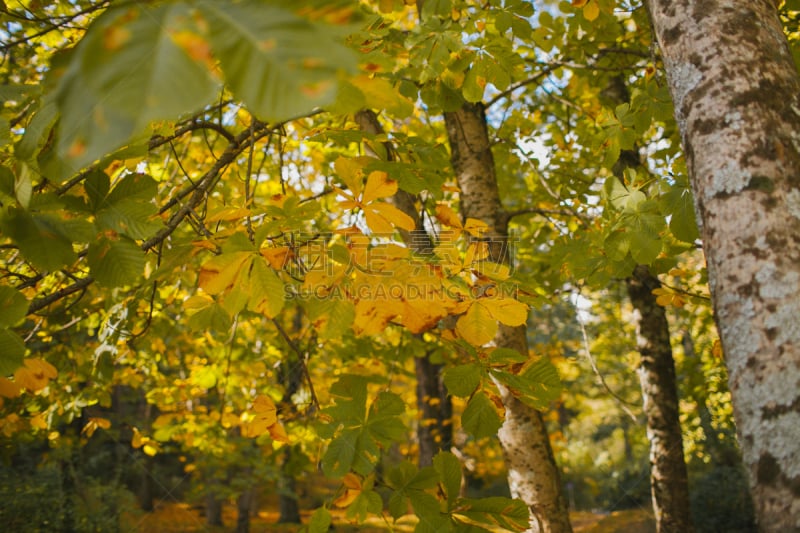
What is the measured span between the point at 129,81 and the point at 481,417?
4.03 feet

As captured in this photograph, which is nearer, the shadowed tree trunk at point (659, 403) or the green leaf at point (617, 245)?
the green leaf at point (617, 245)

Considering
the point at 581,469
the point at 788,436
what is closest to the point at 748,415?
the point at 788,436

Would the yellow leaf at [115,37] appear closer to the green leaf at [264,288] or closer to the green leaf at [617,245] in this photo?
the green leaf at [264,288]

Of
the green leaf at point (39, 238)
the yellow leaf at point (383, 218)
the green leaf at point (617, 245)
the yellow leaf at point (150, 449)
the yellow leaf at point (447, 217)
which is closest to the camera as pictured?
the green leaf at point (39, 238)

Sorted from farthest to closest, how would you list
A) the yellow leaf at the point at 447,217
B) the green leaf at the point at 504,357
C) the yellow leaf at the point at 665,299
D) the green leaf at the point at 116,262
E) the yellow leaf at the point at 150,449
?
1. the yellow leaf at the point at 150,449
2. the yellow leaf at the point at 665,299
3. the yellow leaf at the point at 447,217
4. the green leaf at the point at 504,357
5. the green leaf at the point at 116,262

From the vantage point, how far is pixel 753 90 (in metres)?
0.87

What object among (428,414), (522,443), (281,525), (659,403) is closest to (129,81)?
(522,443)

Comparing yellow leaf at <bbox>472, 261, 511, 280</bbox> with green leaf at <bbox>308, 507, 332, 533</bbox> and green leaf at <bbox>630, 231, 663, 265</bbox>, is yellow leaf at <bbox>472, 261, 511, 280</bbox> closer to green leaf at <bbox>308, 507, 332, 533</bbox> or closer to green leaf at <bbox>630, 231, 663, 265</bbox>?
green leaf at <bbox>630, 231, 663, 265</bbox>

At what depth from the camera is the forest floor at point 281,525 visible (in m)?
8.10

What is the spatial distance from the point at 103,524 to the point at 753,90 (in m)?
10.9

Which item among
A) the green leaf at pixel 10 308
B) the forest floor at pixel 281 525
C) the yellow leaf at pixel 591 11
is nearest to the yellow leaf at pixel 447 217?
the green leaf at pixel 10 308

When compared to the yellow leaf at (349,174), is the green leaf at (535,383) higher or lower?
lower

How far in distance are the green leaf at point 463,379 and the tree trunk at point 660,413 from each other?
8.56ft

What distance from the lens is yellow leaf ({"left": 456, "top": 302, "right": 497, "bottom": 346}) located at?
1267 mm
